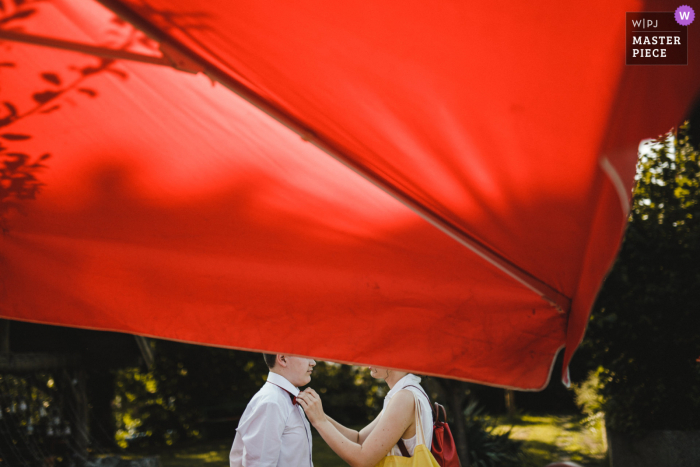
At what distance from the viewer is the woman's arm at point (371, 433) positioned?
2764 millimetres

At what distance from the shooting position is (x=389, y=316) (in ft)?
7.44

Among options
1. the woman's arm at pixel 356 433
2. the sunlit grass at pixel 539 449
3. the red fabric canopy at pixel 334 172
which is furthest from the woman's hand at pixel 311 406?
the sunlit grass at pixel 539 449

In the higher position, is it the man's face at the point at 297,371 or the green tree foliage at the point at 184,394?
the man's face at the point at 297,371

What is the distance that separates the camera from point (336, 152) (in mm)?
1724

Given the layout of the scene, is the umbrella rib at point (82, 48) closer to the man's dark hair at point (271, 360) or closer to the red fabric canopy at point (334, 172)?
the red fabric canopy at point (334, 172)

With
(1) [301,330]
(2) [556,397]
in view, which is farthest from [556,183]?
(2) [556,397]

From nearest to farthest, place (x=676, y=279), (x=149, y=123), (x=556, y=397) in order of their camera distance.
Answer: (x=149, y=123)
(x=676, y=279)
(x=556, y=397)

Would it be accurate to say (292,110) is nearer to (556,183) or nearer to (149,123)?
(149,123)

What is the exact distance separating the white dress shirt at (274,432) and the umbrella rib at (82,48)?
1805 mm

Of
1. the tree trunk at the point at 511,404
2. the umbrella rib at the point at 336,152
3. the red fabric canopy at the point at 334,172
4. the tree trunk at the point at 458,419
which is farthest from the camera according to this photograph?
the tree trunk at the point at 511,404

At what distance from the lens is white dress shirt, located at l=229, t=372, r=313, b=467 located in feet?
8.80

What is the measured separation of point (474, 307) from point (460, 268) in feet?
0.63

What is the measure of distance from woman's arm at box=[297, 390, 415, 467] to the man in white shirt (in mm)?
145

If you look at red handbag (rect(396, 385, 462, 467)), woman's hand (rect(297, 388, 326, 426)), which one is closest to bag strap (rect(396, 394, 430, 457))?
red handbag (rect(396, 385, 462, 467))
